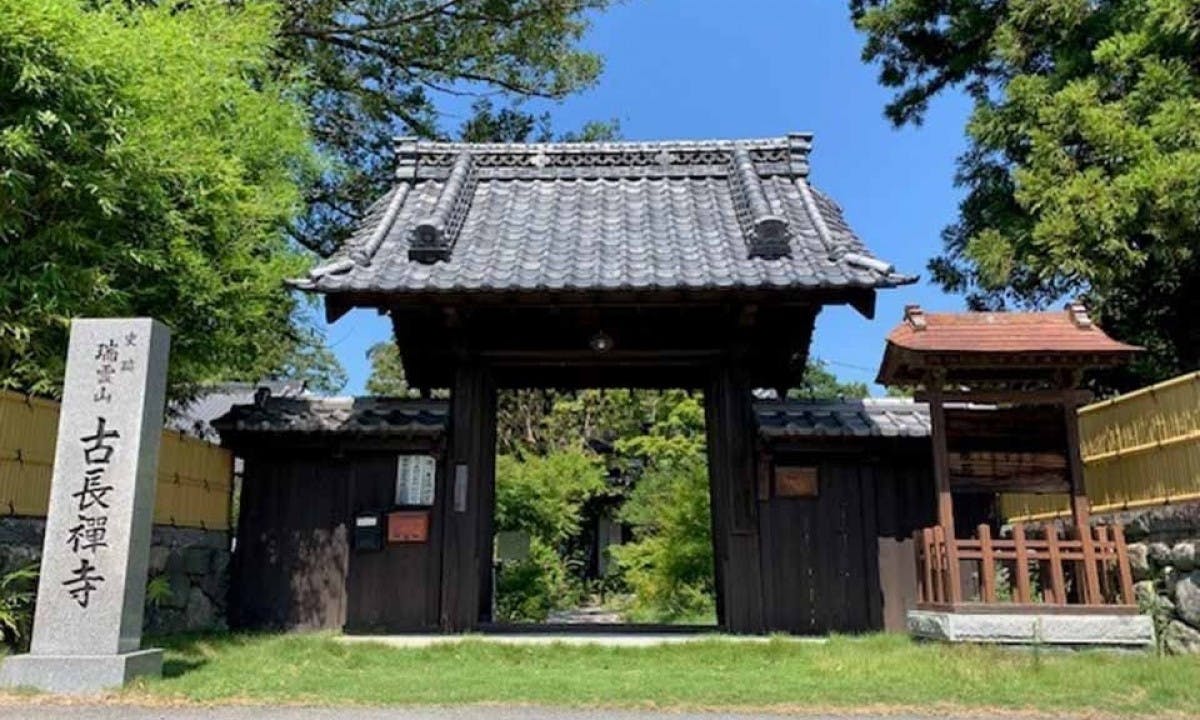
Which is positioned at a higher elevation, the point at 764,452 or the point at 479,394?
the point at 479,394

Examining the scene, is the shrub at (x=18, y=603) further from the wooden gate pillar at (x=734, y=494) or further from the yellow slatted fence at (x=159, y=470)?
the wooden gate pillar at (x=734, y=494)

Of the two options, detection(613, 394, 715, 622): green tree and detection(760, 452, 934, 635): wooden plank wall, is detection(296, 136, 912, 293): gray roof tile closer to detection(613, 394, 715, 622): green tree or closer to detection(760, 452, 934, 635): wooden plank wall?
detection(760, 452, 934, 635): wooden plank wall

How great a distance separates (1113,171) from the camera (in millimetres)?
9641

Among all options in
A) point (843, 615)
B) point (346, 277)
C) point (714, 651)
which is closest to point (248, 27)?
point (346, 277)

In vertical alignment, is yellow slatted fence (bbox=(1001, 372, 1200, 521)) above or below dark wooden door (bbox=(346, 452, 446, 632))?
above

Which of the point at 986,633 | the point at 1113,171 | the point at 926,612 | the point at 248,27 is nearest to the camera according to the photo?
the point at 986,633

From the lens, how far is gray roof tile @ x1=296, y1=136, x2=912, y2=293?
745cm

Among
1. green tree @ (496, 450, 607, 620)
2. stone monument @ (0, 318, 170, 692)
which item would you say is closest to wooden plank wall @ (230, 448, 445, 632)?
stone monument @ (0, 318, 170, 692)

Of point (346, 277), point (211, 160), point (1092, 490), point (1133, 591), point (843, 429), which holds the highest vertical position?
point (211, 160)

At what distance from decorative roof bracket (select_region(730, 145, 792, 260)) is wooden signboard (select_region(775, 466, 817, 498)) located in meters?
2.01

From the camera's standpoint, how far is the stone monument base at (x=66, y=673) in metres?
5.09

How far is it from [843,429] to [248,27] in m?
6.50

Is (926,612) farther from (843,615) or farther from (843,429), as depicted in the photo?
(843,429)

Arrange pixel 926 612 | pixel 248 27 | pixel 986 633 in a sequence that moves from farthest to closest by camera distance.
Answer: pixel 248 27, pixel 926 612, pixel 986 633
